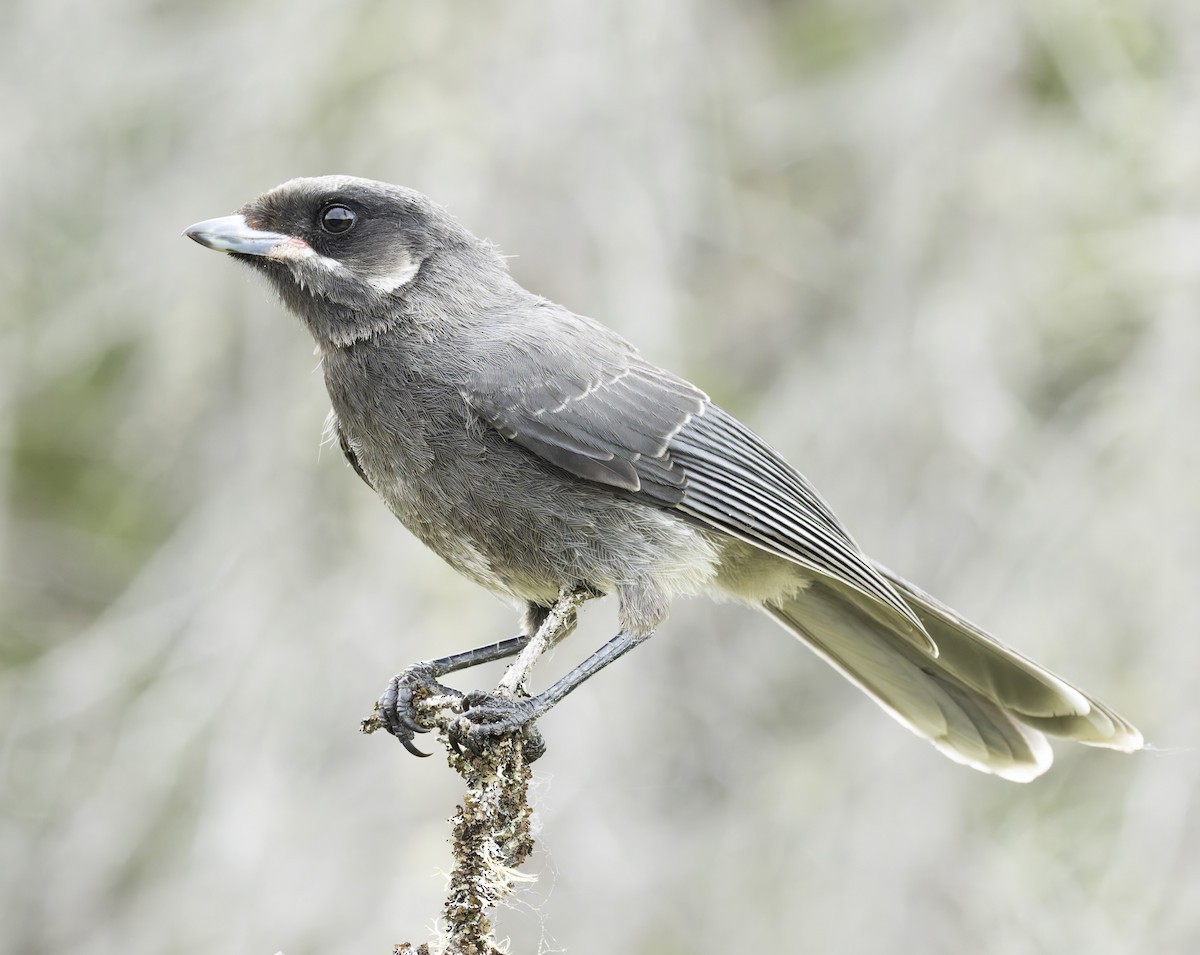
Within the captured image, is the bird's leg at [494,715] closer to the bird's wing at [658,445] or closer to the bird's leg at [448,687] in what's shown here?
the bird's leg at [448,687]

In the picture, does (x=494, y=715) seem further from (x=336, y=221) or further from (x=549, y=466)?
(x=336, y=221)

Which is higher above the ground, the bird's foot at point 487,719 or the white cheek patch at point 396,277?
the white cheek patch at point 396,277

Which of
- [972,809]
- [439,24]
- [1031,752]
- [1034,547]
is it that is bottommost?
[1031,752]

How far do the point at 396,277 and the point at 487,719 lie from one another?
46.0 inches

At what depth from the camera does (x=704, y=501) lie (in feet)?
12.6

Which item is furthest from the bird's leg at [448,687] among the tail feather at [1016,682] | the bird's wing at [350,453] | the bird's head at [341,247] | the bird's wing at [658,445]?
the tail feather at [1016,682]

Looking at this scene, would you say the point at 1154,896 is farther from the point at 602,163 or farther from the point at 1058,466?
the point at 602,163

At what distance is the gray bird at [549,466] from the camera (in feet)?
11.9

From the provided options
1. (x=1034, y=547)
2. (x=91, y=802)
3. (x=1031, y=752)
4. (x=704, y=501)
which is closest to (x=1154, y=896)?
(x=1031, y=752)

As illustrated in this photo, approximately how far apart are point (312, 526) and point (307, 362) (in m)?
0.56

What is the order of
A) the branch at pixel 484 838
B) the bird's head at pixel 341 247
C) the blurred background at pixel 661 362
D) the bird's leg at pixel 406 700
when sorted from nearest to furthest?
1. the branch at pixel 484 838
2. the bird's leg at pixel 406 700
3. the bird's head at pixel 341 247
4. the blurred background at pixel 661 362

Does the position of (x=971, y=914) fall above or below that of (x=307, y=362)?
below

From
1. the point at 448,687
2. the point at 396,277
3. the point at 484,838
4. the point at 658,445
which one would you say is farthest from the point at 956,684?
the point at 396,277

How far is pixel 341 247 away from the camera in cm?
384
